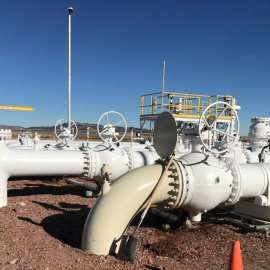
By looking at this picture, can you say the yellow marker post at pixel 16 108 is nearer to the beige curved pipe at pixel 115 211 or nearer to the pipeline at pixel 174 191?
the pipeline at pixel 174 191

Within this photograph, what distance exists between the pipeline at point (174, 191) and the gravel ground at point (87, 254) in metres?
0.32

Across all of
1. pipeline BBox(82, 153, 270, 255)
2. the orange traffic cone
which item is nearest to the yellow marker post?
pipeline BBox(82, 153, 270, 255)

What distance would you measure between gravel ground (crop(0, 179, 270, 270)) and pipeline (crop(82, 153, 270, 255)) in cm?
32

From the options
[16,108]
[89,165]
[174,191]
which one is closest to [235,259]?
[174,191]

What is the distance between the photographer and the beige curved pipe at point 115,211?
4281 mm

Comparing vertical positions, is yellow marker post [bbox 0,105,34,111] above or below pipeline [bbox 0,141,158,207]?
above

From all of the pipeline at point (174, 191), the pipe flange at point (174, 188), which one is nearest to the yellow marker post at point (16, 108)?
the pipeline at point (174, 191)

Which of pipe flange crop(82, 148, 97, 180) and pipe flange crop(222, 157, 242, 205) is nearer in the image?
pipe flange crop(222, 157, 242, 205)

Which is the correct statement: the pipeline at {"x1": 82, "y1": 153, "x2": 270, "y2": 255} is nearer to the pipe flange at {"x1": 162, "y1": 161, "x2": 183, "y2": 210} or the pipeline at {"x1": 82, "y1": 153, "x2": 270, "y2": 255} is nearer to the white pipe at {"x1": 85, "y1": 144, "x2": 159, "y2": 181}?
the pipe flange at {"x1": 162, "y1": 161, "x2": 183, "y2": 210}

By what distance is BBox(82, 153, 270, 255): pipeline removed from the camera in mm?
4312

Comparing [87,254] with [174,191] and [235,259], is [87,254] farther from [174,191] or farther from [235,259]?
[235,259]

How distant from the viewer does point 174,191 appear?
485cm

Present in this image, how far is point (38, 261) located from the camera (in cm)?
400

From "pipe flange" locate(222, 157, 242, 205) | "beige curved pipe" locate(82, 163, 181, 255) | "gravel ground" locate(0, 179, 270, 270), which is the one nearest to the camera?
"gravel ground" locate(0, 179, 270, 270)
